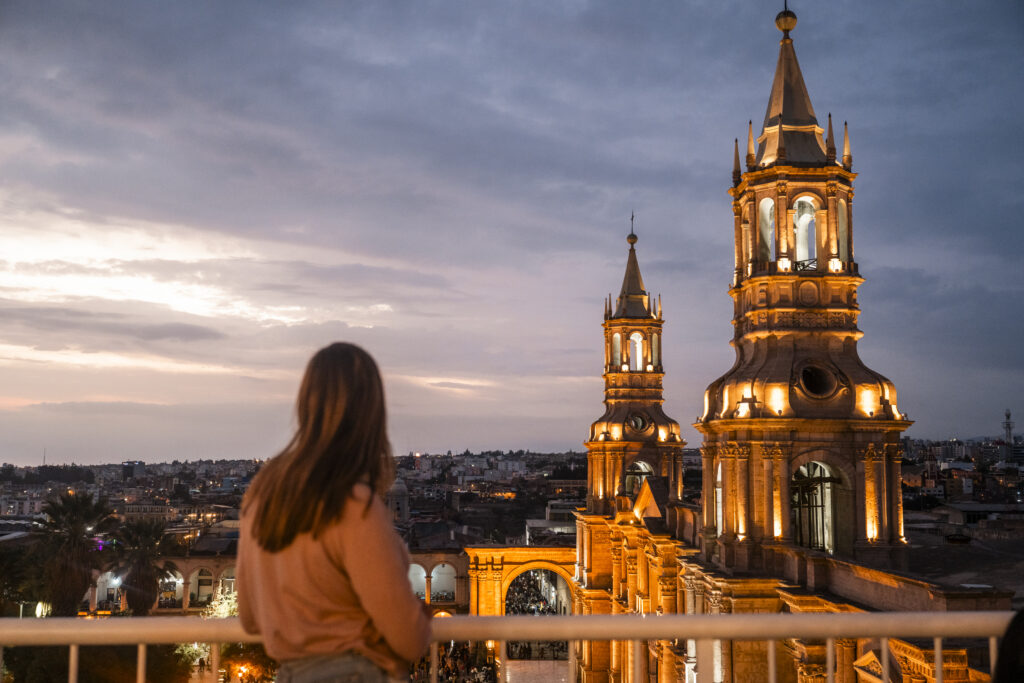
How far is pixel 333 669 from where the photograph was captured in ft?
9.94

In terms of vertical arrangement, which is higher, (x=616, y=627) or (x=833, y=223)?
(x=833, y=223)

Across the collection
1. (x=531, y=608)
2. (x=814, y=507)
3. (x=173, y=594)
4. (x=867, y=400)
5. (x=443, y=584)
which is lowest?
(x=531, y=608)

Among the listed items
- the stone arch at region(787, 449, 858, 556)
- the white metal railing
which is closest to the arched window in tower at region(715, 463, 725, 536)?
the stone arch at region(787, 449, 858, 556)

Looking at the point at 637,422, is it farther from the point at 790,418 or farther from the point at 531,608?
the point at 531,608

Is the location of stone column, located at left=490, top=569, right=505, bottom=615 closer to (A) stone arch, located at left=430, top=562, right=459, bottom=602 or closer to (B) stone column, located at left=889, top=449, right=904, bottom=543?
(A) stone arch, located at left=430, top=562, right=459, bottom=602

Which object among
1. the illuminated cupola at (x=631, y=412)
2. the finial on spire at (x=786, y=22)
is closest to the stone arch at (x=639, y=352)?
the illuminated cupola at (x=631, y=412)

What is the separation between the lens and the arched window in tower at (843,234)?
69.3 feet

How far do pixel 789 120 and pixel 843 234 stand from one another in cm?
311

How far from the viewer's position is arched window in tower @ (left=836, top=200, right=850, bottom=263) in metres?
21.1

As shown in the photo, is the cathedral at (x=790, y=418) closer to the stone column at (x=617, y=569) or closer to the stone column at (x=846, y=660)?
the stone column at (x=846, y=660)

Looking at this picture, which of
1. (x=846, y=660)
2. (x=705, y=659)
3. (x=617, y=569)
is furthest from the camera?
(x=617, y=569)

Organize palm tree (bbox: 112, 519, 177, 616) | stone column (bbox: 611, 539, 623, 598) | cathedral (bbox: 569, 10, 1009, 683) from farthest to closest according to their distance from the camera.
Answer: palm tree (bbox: 112, 519, 177, 616) → stone column (bbox: 611, 539, 623, 598) → cathedral (bbox: 569, 10, 1009, 683)

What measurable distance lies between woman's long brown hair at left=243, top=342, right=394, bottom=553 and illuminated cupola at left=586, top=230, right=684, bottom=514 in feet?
125

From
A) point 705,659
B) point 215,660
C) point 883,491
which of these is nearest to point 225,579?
point 883,491
